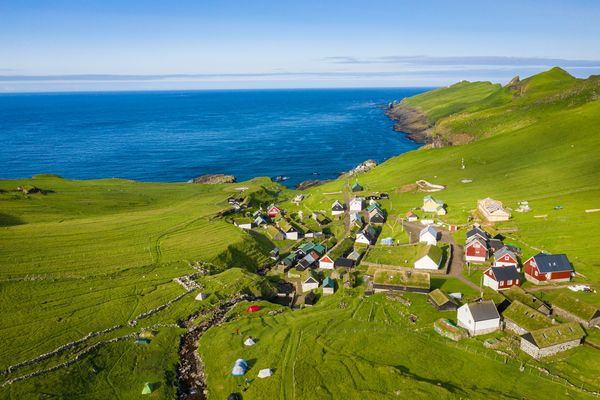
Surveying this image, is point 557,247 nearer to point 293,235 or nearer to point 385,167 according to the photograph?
point 293,235

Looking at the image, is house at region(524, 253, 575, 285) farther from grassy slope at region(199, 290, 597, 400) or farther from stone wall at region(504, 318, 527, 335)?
grassy slope at region(199, 290, 597, 400)

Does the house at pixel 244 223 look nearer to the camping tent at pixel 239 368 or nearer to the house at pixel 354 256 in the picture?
the house at pixel 354 256

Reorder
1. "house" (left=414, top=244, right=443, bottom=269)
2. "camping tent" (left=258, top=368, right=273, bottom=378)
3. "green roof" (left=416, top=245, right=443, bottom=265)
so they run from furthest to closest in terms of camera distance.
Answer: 1. "green roof" (left=416, top=245, right=443, bottom=265)
2. "house" (left=414, top=244, right=443, bottom=269)
3. "camping tent" (left=258, top=368, right=273, bottom=378)

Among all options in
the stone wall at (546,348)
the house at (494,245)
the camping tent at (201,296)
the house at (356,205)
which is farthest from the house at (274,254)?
the stone wall at (546,348)

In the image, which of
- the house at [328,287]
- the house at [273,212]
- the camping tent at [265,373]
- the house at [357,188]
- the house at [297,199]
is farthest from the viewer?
the house at [357,188]

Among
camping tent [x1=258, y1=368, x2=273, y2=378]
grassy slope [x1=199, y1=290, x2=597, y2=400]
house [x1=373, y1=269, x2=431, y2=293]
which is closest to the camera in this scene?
grassy slope [x1=199, y1=290, x2=597, y2=400]

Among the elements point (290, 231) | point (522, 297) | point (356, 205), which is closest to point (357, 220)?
point (356, 205)

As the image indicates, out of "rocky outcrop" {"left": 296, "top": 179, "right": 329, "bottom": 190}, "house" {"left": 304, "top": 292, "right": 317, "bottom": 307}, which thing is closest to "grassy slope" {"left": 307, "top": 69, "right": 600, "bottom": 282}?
"rocky outcrop" {"left": 296, "top": 179, "right": 329, "bottom": 190}
